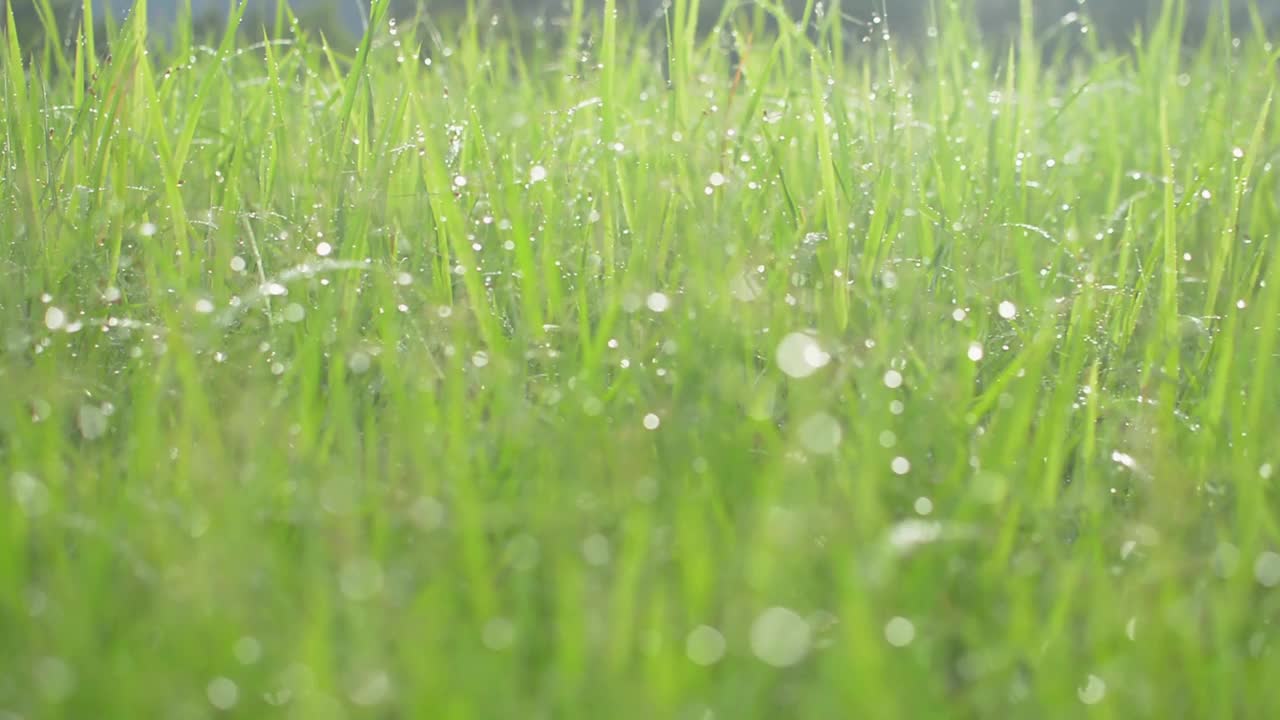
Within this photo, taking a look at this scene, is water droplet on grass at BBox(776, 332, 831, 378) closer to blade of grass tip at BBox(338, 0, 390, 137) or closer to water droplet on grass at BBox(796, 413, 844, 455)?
water droplet on grass at BBox(796, 413, 844, 455)

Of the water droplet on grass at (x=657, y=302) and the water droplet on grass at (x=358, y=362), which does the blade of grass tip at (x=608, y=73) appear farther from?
the water droplet on grass at (x=358, y=362)

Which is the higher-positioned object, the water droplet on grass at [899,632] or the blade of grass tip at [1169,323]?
the water droplet on grass at [899,632]

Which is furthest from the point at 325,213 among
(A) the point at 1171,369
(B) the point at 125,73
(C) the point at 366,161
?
(A) the point at 1171,369

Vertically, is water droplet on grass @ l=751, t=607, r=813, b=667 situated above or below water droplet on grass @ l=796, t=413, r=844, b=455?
above

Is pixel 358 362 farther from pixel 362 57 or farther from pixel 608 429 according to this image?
pixel 362 57

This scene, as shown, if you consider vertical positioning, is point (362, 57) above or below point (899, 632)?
above

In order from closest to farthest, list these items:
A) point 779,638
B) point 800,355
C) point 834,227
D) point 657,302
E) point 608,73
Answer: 1. point 779,638
2. point 800,355
3. point 657,302
4. point 834,227
5. point 608,73

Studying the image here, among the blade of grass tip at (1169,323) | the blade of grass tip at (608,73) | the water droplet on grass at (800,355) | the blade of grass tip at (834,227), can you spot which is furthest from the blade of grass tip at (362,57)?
the blade of grass tip at (1169,323)

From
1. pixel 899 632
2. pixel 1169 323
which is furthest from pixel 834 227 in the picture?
pixel 899 632

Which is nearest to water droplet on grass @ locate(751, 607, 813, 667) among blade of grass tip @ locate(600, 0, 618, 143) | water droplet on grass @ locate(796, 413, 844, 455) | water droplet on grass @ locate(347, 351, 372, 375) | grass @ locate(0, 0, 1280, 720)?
grass @ locate(0, 0, 1280, 720)
